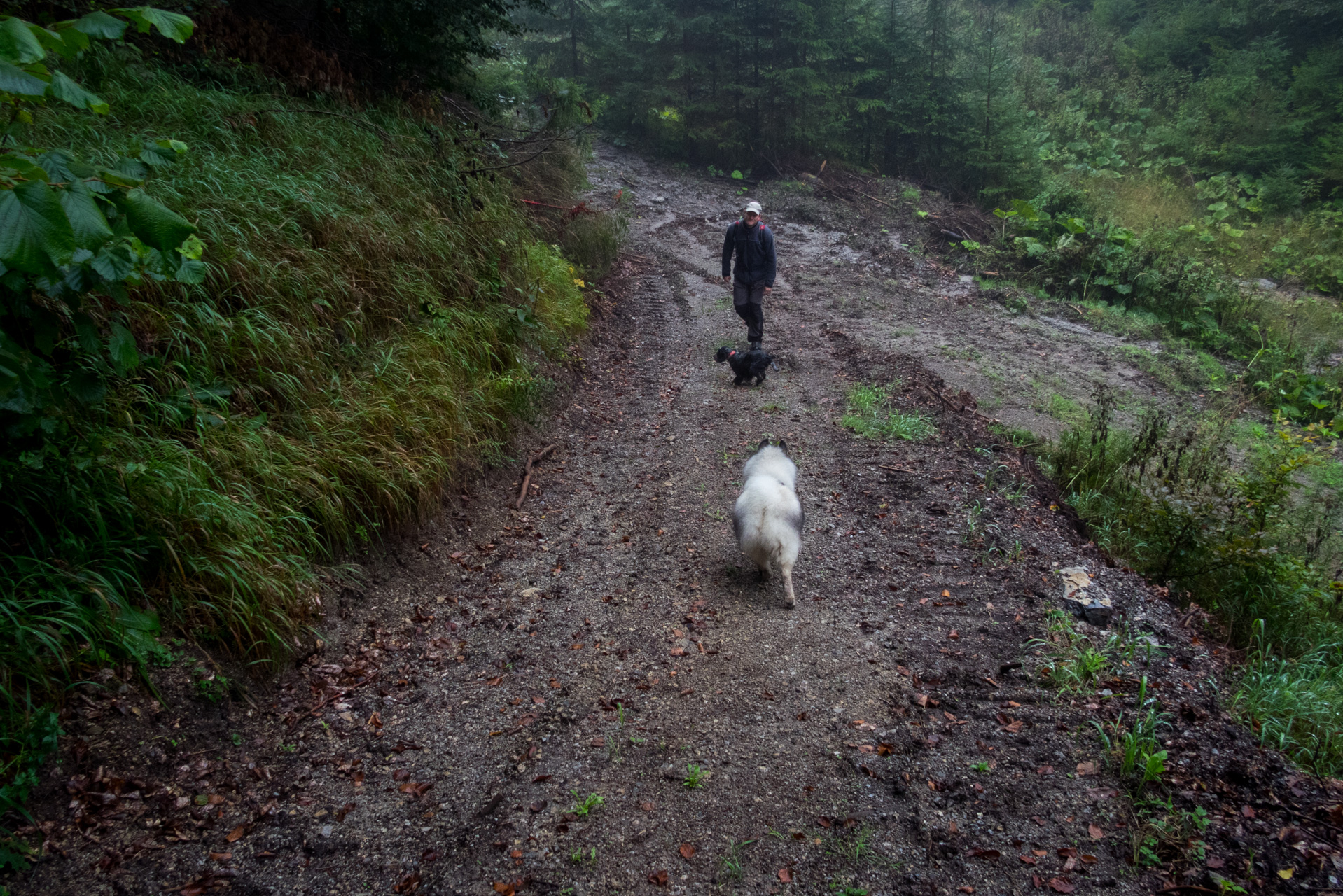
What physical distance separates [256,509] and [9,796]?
72.3 inches

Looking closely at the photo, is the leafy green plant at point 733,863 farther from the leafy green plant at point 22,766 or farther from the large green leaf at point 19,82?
the large green leaf at point 19,82

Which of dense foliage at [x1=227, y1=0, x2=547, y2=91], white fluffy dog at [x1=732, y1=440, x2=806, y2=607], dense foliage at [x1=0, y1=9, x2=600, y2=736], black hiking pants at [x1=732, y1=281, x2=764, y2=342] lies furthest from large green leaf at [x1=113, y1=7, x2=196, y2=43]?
black hiking pants at [x1=732, y1=281, x2=764, y2=342]

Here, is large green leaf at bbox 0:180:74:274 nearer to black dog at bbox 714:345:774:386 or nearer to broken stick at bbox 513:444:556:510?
broken stick at bbox 513:444:556:510

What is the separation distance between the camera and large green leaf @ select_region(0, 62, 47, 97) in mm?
1914

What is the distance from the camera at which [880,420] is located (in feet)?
26.7

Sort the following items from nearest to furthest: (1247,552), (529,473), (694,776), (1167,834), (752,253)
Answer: (1167,834) < (694,776) < (1247,552) < (529,473) < (752,253)

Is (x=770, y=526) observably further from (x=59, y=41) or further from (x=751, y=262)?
(x=751, y=262)

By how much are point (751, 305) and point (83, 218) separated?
8.55m

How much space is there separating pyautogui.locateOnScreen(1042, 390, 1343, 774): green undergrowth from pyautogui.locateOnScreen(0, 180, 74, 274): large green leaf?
17.5 feet

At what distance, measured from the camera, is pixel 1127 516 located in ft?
19.2

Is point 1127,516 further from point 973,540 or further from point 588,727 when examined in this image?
point 588,727

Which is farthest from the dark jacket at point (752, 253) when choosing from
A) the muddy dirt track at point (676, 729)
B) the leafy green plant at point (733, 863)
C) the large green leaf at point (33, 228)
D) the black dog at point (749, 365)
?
the large green leaf at point (33, 228)

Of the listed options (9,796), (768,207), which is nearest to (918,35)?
(768,207)

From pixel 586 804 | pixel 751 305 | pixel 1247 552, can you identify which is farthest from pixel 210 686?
pixel 751 305
